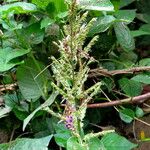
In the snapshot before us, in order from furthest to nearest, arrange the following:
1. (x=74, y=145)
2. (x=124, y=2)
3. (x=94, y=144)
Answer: (x=124, y=2)
(x=94, y=144)
(x=74, y=145)

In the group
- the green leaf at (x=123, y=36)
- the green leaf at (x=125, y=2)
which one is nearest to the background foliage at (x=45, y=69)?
the green leaf at (x=123, y=36)

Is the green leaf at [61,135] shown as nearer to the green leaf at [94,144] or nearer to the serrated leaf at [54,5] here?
the green leaf at [94,144]

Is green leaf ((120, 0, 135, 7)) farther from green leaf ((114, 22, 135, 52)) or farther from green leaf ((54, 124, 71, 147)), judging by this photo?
green leaf ((54, 124, 71, 147))

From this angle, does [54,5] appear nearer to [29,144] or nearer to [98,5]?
[98,5]

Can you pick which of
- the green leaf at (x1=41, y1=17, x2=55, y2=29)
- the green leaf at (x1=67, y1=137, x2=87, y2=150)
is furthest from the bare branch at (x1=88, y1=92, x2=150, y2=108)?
the green leaf at (x1=67, y1=137, x2=87, y2=150)

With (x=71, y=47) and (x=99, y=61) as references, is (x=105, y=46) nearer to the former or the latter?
(x=99, y=61)

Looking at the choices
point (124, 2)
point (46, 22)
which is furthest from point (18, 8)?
point (124, 2)
